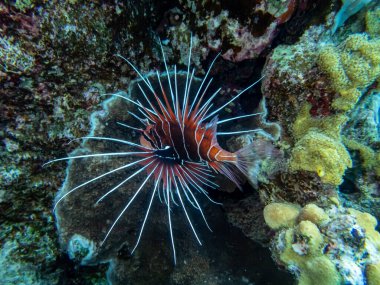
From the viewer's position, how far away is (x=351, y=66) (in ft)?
7.41

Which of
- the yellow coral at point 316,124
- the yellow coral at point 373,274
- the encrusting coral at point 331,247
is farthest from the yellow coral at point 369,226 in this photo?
the yellow coral at point 316,124

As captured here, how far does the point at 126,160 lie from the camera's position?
9.79 feet

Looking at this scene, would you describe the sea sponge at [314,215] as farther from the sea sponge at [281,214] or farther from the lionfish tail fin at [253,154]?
the lionfish tail fin at [253,154]

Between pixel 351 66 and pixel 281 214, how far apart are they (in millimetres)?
1512

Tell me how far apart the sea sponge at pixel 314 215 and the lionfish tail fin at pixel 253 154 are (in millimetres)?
558

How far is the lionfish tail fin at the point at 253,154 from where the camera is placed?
2262 millimetres

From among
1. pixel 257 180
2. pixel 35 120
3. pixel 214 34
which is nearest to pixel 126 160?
pixel 35 120

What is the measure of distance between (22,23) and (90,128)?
1.12 meters

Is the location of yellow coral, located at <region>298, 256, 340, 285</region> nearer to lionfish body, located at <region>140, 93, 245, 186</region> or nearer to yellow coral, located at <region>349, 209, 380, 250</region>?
yellow coral, located at <region>349, 209, 380, 250</region>

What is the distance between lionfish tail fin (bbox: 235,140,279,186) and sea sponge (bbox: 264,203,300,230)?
0.38 metres

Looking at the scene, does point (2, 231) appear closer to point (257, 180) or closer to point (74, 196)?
point (74, 196)

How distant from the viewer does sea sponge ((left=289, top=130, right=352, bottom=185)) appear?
2133mm

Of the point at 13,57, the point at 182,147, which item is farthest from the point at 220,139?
the point at 13,57

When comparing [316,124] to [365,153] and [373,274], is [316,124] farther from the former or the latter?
[373,274]
